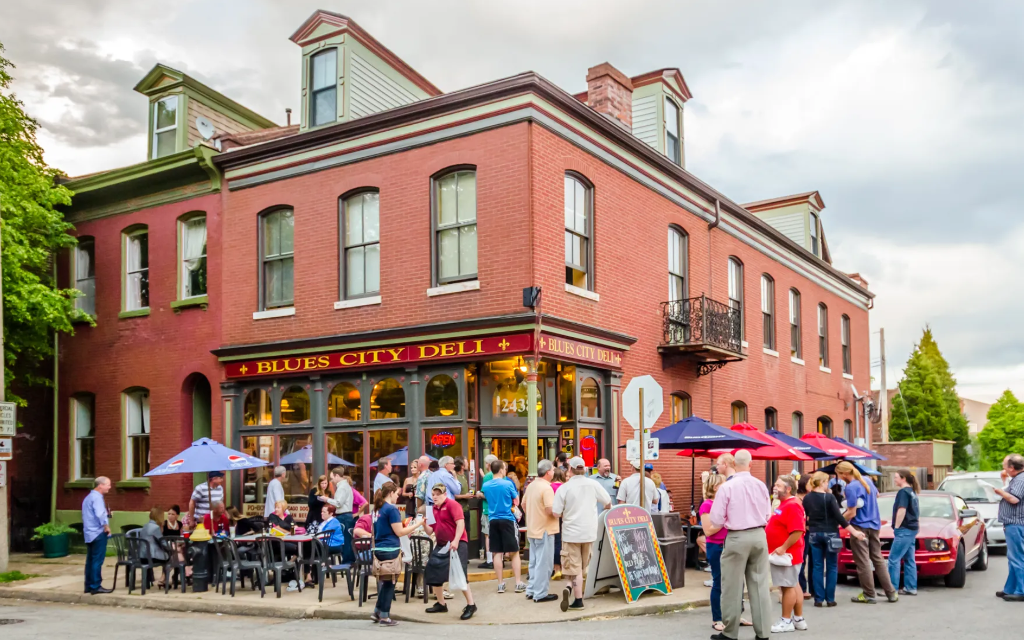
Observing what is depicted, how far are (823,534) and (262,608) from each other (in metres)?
7.14

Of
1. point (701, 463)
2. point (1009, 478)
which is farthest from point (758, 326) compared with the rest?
point (1009, 478)

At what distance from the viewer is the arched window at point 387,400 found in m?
17.1

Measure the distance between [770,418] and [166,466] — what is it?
16.5 metres

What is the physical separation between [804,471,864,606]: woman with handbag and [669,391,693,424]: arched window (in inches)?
337

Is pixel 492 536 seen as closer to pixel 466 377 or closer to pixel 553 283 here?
pixel 466 377

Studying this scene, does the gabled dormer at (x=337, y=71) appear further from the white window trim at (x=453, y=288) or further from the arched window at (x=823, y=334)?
the arched window at (x=823, y=334)

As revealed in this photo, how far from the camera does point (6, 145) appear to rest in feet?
60.6

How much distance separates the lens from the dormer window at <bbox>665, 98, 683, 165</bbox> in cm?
2166

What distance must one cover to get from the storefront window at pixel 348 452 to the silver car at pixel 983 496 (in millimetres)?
11774

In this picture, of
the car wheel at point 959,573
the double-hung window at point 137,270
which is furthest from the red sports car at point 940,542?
the double-hung window at point 137,270

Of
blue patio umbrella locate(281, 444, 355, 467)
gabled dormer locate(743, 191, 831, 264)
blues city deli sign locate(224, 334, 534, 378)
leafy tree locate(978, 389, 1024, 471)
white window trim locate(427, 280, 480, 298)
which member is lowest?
leafy tree locate(978, 389, 1024, 471)

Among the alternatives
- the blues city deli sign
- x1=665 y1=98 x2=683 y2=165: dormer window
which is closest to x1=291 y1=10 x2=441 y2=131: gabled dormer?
the blues city deli sign

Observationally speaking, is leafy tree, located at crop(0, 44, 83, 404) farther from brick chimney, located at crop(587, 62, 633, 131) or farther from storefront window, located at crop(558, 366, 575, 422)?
brick chimney, located at crop(587, 62, 633, 131)

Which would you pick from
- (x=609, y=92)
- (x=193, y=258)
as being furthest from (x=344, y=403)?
(x=609, y=92)
